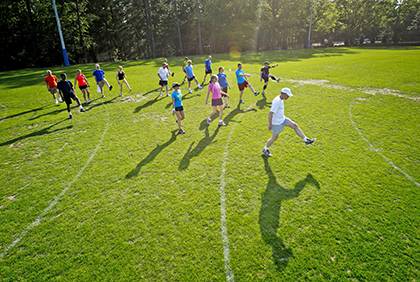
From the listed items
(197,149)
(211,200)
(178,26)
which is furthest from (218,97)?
(178,26)

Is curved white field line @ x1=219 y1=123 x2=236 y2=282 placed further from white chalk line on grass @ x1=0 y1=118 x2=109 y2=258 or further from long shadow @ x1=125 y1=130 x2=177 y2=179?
white chalk line on grass @ x1=0 y1=118 x2=109 y2=258

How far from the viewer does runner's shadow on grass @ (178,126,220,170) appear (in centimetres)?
786

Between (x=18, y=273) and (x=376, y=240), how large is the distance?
698cm

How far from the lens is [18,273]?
450 cm

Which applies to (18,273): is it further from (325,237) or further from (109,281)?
(325,237)

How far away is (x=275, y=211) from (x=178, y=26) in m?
58.1

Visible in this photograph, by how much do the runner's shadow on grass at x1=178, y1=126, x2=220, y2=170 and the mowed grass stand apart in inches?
1.4

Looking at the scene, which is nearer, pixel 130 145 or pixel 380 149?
pixel 380 149

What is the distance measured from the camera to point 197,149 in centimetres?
880

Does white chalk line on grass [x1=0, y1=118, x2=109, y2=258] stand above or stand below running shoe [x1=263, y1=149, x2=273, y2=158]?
below

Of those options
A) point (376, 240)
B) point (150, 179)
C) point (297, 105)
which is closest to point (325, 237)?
point (376, 240)

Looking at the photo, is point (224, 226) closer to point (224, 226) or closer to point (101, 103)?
point (224, 226)

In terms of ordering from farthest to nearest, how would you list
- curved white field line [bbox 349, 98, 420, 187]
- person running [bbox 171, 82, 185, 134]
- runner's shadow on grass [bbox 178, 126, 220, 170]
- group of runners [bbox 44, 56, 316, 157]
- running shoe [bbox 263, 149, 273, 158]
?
person running [bbox 171, 82, 185, 134], running shoe [bbox 263, 149, 273, 158], runner's shadow on grass [bbox 178, 126, 220, 170], group of runners [bbox 44, 56, 316, 157], curved white field line [bbox 349, 98, 420, 187]

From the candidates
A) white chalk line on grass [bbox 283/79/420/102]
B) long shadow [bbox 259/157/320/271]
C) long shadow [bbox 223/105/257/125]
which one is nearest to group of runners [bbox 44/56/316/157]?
long shadow [bbox 223/105/257/125]
